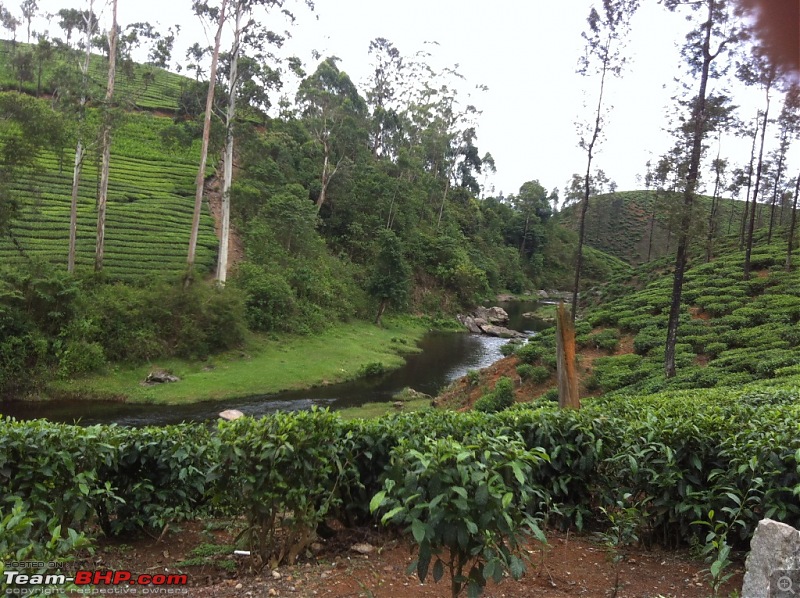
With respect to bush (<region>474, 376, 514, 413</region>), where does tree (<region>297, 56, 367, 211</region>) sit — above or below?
above

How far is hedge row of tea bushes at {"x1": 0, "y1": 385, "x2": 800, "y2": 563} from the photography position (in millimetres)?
3592

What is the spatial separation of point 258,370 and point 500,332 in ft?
66.4

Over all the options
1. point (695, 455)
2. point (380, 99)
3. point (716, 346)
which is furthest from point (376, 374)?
point (380, 99)

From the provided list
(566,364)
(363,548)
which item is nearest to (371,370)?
(566,364)

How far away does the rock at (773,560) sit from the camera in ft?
7.91

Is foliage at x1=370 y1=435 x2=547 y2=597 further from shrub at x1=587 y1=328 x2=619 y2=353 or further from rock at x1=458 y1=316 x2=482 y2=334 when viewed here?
rock at x1=458 y1=316 x2=482 y2=334

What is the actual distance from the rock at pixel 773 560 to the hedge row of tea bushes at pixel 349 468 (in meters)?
→ 0.73

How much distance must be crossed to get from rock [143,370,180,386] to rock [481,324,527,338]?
2273cm

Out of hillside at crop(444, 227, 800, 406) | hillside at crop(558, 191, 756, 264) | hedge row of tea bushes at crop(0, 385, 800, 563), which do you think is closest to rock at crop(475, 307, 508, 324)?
hillside at crop(444, 227, 800, 406)

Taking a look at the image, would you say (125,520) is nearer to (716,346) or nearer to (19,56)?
(716,346)

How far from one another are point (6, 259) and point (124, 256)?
15.2 feet

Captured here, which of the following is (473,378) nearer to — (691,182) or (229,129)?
(691,182)

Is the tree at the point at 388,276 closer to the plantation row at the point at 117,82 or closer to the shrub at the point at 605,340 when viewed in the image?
→ the shrub at the point at 605,340

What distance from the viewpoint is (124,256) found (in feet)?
79.2
